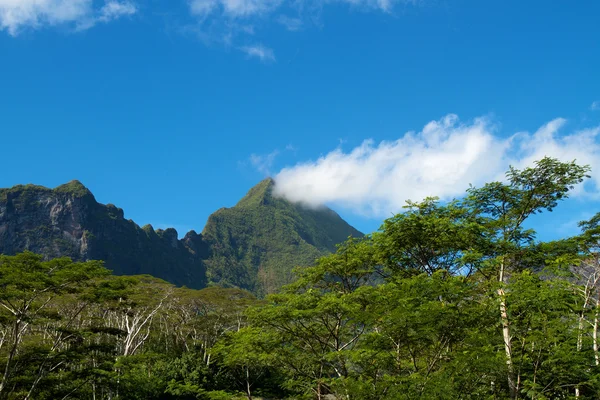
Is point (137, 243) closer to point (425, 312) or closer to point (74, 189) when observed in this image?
point (74, 189)

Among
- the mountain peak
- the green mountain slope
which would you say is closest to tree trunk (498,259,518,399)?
the mountain peak

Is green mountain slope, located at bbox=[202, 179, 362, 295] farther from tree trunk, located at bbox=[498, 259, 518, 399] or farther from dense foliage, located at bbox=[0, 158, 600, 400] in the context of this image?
tree trunk, located at bbox=[498, 259, 518, 399]

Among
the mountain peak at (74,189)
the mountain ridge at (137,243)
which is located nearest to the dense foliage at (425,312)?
the mountain ridge at (137,243)

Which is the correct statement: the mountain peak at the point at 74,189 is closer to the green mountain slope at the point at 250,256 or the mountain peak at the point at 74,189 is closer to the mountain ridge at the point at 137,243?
the mountain ridge at the point at 137,243

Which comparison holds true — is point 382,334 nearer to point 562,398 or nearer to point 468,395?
point 468,395

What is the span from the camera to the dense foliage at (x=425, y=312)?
1018cm

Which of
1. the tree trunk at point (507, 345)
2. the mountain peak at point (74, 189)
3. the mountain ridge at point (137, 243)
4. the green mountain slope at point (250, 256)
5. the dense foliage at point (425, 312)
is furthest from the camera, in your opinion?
the green mountain slope at point (250, 256)

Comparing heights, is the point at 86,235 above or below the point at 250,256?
below

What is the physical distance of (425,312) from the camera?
376 inches

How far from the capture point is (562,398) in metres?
12.0

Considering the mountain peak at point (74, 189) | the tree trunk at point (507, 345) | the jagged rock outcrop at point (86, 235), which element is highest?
the mountain peak at point (74, 189)

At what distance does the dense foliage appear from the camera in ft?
33.4

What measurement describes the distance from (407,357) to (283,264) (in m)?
169

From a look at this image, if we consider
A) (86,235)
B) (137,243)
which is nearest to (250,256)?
(137,243)
